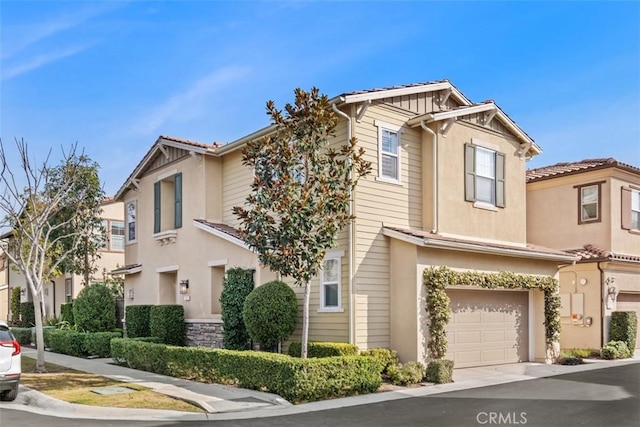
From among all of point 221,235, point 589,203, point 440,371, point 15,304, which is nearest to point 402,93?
point 221,235

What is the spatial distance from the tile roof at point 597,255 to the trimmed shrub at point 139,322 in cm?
1412

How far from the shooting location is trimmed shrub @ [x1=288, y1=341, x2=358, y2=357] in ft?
44.2

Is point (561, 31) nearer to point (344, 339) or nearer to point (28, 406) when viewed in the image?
point (344, 339)

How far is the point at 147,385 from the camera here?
13.1 meters

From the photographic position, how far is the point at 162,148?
68.3 feet

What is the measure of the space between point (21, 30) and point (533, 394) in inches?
546

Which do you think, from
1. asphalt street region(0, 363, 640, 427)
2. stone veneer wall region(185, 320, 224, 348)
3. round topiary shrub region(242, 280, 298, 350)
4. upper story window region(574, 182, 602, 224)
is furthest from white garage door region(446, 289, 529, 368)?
stone veneer wall region(185, 320, 224, 348)

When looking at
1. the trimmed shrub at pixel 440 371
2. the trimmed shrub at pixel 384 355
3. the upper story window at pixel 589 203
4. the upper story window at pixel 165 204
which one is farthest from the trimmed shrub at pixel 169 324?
the upper story window at pixel 589 203

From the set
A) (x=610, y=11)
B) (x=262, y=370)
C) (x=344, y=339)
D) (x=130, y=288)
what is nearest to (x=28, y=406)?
(x=262, y=370)

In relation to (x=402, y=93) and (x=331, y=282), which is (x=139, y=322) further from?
(x=402, y=93)

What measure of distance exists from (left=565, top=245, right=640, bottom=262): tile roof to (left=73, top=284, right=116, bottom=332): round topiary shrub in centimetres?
1589

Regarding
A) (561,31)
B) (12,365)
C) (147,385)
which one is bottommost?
(147,385)

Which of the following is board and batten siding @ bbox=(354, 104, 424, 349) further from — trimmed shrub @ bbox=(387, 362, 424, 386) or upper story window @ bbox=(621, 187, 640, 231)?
upper story window @ bbox=(621, 187, 640, 231)

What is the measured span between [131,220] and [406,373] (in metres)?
14.1
